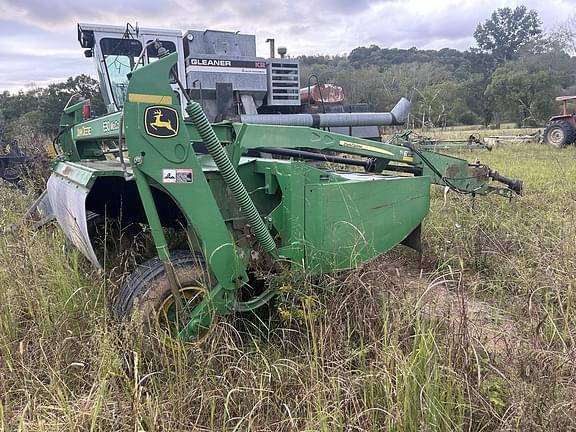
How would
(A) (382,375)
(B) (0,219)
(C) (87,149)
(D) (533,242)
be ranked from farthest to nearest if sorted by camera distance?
1. (B) (0,219)
2. (C) (87,149)
3. (D) (533,242)
4. (A) (382,375)

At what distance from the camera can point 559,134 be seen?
1538 cm

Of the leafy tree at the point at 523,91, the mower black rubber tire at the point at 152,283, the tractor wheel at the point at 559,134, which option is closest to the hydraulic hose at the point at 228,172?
the mower black rubber tire at the point at 152,283

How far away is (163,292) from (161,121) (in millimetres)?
889

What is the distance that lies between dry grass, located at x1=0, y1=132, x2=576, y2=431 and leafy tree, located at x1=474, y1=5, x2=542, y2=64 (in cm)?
6366

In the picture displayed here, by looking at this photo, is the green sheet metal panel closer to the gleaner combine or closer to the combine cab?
the gleaner combine

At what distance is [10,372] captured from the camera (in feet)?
7.80

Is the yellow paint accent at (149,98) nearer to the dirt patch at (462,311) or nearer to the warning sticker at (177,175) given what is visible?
the warning sticker at (177,175)

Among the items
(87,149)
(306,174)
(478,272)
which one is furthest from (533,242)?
A: (87,149)

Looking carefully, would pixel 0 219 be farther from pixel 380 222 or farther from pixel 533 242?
pixel 533 242

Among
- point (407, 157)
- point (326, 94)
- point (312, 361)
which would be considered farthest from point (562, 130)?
point (312, 361)

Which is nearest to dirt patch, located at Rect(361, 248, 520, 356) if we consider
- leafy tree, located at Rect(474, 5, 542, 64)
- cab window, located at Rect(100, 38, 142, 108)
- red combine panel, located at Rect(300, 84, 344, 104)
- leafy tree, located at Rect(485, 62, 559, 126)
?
cab window, located at Rect(100, 38, 142, 108)

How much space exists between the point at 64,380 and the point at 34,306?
2.34 ft

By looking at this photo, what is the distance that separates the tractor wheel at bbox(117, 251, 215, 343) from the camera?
102 inches

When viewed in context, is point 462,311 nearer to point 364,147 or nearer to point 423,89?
point 364,147
